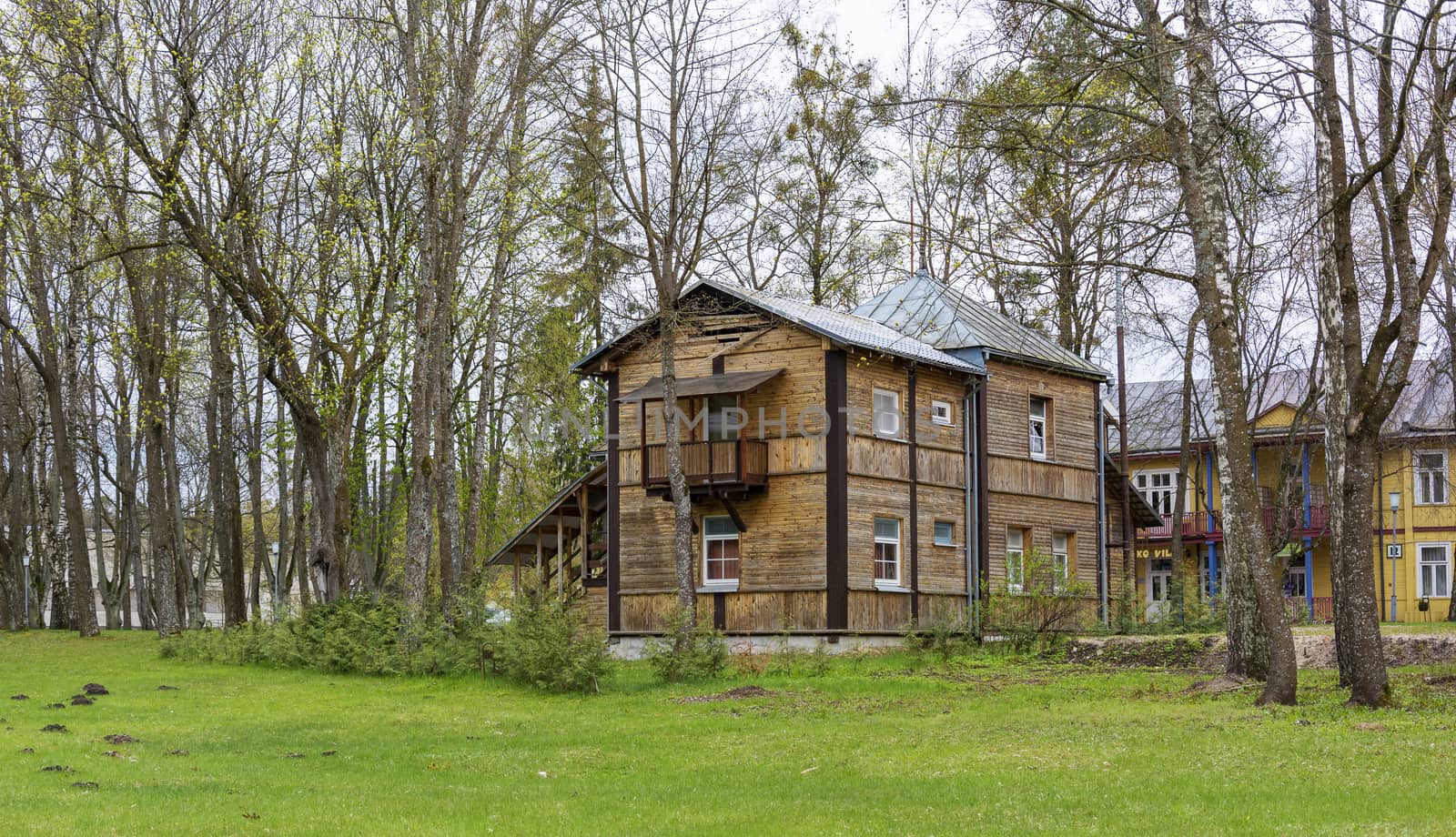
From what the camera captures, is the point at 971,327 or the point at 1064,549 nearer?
the point at 971,327

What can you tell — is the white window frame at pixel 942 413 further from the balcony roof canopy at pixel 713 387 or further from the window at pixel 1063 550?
the window at pixel 1063 550

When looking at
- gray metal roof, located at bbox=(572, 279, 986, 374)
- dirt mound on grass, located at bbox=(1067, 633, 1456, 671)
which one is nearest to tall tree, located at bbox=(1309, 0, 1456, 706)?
dirt mound on grass, located at bbox=(1067, 633, 1456, 671)

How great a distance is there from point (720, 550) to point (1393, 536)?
26.2 metres

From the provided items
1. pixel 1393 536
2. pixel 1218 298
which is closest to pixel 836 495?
pixel 1218 298

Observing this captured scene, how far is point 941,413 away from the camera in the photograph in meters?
33.2

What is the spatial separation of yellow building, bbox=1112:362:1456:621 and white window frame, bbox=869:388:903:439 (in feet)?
46.7

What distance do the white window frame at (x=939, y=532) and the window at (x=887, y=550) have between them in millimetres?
1061

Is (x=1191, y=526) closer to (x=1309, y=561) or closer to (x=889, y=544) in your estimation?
(x=1309, y=561)

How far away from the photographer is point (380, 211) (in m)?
31.0

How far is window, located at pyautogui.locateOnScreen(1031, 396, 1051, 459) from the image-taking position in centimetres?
3531

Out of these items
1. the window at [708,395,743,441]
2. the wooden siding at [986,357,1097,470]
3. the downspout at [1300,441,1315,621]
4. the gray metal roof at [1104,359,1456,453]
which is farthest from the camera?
the downspout at [1300,441,1315,621]

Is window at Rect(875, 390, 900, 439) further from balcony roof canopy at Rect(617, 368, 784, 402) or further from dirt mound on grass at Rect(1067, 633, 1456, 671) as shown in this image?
dirt mound on grass at Rect(1067, 633, 1456, 671)

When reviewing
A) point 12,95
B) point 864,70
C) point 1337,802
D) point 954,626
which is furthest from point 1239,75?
point 864,70

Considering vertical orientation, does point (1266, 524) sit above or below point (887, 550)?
above
